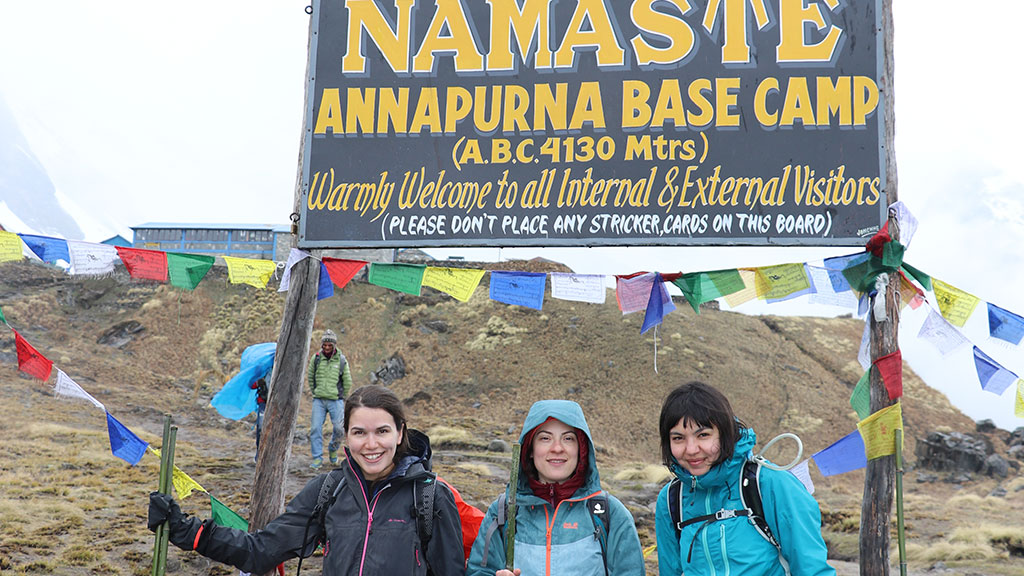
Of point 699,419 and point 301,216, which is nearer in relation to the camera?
point 699,419

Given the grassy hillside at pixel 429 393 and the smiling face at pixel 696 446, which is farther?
the grassy hillside at pixel 429 393

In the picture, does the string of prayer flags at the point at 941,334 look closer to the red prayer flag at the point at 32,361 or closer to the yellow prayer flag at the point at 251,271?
the yellow prayer flag at the point at 251,271

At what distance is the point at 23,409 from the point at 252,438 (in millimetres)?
5344

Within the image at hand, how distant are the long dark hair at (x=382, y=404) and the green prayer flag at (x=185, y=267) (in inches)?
125

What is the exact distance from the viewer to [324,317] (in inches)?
1190

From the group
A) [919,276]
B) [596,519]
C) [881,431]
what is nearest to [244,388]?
[596,519]

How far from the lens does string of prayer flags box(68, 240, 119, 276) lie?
18.4 ft

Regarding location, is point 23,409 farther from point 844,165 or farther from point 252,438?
point 844,165

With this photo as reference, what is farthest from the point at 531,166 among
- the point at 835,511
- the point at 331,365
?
the point at 835,511

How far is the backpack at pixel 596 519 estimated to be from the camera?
2906 mm

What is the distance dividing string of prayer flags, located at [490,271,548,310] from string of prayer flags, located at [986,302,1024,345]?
3.51 metres

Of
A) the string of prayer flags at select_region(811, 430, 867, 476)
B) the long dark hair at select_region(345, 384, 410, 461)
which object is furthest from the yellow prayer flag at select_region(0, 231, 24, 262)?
the string of prayer flags at select_region(811, 430, 867, 476)

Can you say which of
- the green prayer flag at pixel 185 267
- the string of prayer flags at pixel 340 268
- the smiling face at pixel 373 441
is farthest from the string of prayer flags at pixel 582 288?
the green prayer flag at pixel 185 267

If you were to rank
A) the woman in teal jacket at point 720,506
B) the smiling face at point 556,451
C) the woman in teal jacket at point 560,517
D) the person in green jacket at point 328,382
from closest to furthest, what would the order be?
the woman in teal jacket at point 720,506
the woman in teal jacket at point 560,517
the smiling face at point 556,451
the person in green jacket at point 328,382
